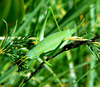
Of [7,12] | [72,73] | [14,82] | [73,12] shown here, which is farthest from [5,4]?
[72,73]

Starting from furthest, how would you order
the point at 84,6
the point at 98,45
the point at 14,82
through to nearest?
the point at 14,82 → the point at 84,6 → the point at 98,45

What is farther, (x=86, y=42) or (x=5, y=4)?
(x=5, y=4)

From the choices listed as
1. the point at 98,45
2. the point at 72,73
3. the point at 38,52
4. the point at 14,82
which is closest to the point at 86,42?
the point at 98,45

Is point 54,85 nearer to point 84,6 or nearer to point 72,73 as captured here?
point 72,73

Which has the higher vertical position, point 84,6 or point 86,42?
point 84,6

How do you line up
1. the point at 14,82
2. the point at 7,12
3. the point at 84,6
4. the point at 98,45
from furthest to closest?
the point at 14,82 → the point at 7,12 → the point at 84,6 → the point at 98,45

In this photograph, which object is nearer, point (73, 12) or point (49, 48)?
point (49, 48)

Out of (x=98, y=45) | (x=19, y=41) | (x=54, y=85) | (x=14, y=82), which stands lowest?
(x=54, y=85)

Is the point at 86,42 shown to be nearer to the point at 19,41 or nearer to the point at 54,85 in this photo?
the point at 19,41

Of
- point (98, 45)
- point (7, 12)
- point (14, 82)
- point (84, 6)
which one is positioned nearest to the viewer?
point (98, 45)
